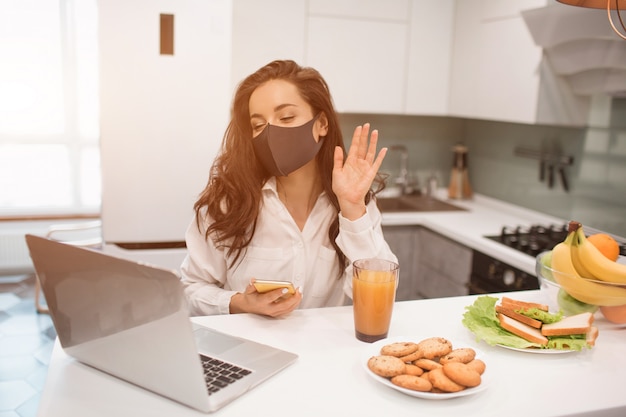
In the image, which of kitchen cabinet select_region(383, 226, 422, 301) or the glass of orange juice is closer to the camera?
the glass of orange juice

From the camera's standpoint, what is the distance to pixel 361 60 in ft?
10.7

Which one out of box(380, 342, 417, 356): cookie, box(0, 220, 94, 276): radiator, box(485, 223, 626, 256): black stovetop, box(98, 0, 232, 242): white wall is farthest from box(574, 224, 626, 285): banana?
box(0, 220, 94, 276): radiator

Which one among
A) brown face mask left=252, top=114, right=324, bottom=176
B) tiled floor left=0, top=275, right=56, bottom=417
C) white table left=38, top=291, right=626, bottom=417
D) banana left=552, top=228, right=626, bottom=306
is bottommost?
tiled floor left=0, top=275, right=56, bottom=417

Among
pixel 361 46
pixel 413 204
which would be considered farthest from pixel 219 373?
pixel 413 204

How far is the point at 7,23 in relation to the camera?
459 centimetres

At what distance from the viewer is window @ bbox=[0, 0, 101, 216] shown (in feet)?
15.3

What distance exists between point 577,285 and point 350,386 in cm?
61

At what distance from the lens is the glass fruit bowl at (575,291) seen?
1.35 metres

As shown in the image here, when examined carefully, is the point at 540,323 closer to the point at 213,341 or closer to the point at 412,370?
the point at 412,370

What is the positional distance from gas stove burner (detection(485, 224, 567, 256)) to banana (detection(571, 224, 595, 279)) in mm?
1235

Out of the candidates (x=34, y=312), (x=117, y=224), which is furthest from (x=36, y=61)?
(x=117, y=224)

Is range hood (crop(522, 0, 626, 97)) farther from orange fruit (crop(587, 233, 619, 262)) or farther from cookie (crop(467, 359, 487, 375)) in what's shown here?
cookie (crop(467, 359, 487, 375))

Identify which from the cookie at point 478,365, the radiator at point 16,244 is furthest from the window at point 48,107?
the cookie at point 478,365

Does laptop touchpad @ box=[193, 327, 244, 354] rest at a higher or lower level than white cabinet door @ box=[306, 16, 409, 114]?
lower
